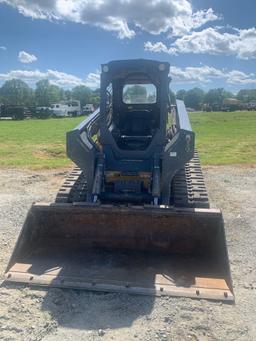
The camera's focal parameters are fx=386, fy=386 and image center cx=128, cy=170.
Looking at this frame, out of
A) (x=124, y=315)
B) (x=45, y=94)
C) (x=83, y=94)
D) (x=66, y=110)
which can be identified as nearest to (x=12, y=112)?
(x=66, y=110)

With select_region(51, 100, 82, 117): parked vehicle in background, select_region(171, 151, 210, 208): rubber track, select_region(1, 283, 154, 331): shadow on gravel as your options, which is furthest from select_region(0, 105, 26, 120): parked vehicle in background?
select_region(1, 283, 154, 331): shadow on gravel

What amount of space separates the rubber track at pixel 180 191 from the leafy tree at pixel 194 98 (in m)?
78.0

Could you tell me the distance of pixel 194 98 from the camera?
94.5 meters

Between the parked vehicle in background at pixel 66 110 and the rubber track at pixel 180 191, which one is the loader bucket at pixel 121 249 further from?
the parked vehicle in background at pixel 66 110

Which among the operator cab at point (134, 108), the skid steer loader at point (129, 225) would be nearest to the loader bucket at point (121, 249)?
the skid steer loader at point (129, 225)

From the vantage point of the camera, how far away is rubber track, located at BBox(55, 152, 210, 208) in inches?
233

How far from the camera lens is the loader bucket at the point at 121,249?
4621 mm

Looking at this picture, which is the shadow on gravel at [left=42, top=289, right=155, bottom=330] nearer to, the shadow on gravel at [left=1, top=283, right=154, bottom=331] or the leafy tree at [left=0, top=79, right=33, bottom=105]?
the shadow on gravel at [left=1, top=283, right=154, bottom=331]

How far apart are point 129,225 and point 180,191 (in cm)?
138

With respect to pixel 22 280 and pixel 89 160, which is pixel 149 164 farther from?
pixel 22 280

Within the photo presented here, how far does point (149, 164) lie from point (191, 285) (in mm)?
2157

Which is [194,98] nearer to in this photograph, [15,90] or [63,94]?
[63,94]

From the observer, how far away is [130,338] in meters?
3.66

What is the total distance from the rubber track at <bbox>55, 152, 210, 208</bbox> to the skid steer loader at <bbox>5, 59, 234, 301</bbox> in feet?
0.05
